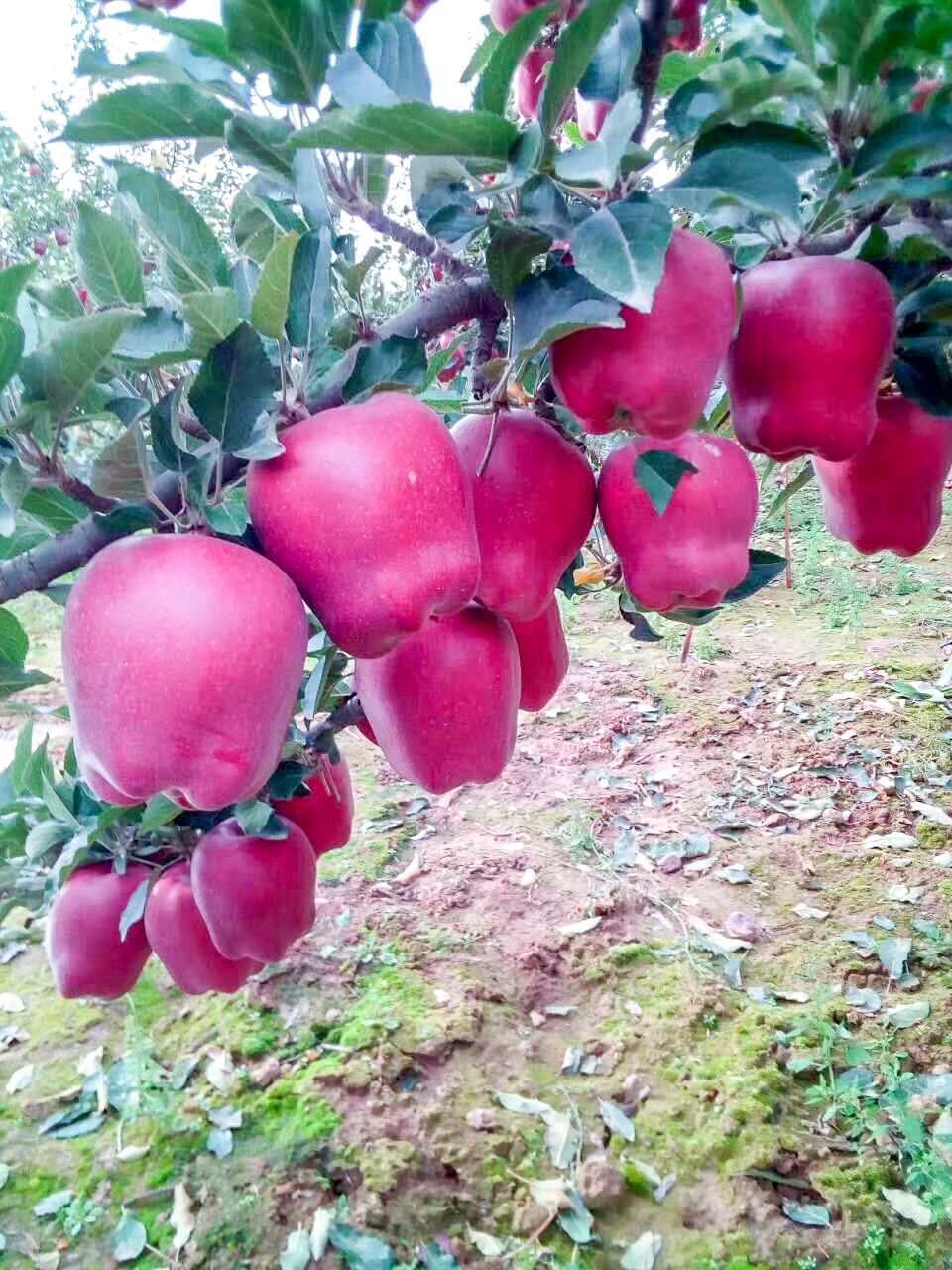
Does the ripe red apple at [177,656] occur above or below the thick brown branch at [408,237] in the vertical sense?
below

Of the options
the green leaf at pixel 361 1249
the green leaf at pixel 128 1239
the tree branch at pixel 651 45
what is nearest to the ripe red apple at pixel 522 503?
the tree branch at pixel 651 45

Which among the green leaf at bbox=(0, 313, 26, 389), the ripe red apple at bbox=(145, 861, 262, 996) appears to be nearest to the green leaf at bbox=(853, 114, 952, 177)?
the green leaf at bbox=(0, 313, 26, 389)

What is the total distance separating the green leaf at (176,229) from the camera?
1.64ft

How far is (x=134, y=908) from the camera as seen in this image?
101 centimetres

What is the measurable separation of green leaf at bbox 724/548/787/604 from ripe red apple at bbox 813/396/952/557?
0.09 metres

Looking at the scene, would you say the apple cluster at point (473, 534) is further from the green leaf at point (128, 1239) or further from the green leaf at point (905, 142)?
the green leaf at point (128, 1239)

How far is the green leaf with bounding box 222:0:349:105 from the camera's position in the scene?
459mm

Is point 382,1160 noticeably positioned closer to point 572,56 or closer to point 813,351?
point 813,351

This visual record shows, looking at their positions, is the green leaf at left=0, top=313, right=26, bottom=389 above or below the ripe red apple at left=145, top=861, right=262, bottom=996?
above

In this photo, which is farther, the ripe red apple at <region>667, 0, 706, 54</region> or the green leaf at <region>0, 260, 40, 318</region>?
the ripe red apple at <region>667, 0, 706, 54</region>

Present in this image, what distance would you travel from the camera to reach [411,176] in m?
0.56

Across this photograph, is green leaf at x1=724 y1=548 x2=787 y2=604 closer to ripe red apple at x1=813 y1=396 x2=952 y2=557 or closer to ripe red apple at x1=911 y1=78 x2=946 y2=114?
A: ripe red apple at x1=813 y1=396 x2=952 y2=557

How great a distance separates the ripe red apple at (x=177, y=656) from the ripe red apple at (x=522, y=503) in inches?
6.4

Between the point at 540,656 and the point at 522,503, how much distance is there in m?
0.23
